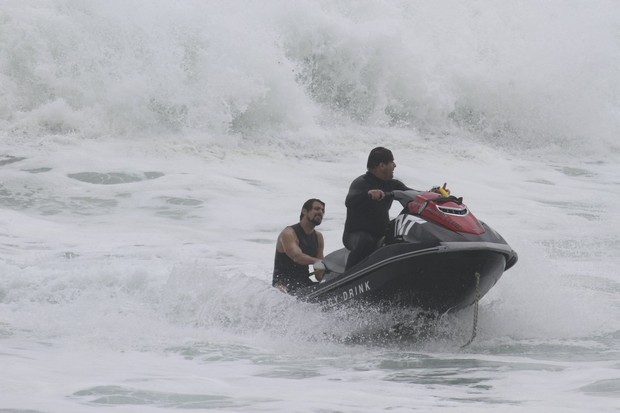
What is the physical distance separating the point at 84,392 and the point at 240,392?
2.62 feet

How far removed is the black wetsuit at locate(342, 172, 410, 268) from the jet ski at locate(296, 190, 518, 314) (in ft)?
0.37

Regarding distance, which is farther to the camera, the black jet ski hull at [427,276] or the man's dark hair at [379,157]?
the man's dark hair at [379,157]

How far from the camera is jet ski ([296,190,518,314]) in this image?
6582mm

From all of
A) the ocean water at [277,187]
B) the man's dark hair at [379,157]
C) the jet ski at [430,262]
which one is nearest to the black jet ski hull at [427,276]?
the jet ski at [430,262]

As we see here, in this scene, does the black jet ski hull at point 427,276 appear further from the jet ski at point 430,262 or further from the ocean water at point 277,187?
the ocean water at point 277,187

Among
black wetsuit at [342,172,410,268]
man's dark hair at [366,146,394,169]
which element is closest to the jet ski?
black wetsuit at [342,172,410,268]

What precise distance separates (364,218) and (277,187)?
23.4 ft

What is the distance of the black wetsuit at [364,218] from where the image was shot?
276 inches

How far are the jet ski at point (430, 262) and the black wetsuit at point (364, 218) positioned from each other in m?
0.11

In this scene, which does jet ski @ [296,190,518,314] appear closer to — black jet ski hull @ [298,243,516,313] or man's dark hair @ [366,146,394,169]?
black jet ski hull @ [298,243,516,313]

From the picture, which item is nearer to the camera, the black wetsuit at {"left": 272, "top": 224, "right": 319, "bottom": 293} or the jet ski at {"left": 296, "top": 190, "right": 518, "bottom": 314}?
the jet ski at {"left": 296, "top": 190, "right": 518, "bottom": 314}

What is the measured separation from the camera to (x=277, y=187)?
1416cm

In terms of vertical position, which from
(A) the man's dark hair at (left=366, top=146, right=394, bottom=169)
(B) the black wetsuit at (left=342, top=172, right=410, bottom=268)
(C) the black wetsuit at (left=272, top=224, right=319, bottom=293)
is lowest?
(C) the black wetsuit at (left=272, top=224, right=319, bottom=293)

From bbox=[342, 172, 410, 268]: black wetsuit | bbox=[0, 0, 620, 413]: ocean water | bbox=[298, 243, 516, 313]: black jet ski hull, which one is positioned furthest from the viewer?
bbox=[342, 172, 410, 268]: black wetsuit
